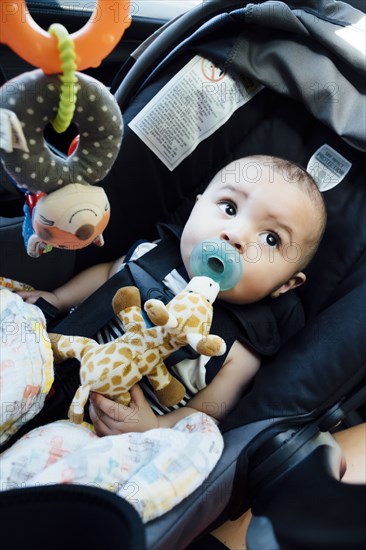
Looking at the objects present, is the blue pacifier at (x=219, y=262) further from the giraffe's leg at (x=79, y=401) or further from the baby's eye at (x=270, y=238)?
the giraffe's leg at (x=79, y=401)

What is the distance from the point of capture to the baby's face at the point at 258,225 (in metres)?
1.00

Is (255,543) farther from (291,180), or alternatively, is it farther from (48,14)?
(48,14)

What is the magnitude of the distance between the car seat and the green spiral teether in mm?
480

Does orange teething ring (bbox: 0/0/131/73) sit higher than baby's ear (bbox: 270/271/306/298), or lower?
higher

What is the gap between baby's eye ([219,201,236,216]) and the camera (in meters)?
1.04

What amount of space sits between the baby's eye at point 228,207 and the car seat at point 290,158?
0.17 meters

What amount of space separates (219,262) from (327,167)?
37 cm

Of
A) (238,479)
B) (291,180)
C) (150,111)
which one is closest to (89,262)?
(150,111)

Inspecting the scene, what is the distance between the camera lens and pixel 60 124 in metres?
0.59

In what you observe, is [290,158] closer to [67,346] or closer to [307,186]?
[307,186]

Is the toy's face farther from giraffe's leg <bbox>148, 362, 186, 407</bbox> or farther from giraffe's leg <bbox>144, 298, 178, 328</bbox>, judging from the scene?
giraffe's leg <bbox>148, 362, 186, 407</bbox>

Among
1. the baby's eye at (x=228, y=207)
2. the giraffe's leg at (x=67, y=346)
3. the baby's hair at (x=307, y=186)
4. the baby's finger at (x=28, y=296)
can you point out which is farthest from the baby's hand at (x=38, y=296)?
the baby's hair at (x=307, y=186)

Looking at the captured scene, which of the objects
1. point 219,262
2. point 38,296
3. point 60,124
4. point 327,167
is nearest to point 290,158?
point 327,167

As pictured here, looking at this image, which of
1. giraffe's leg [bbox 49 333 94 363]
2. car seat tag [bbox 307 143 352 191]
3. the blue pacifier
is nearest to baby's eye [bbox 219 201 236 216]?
the blue pacifier
